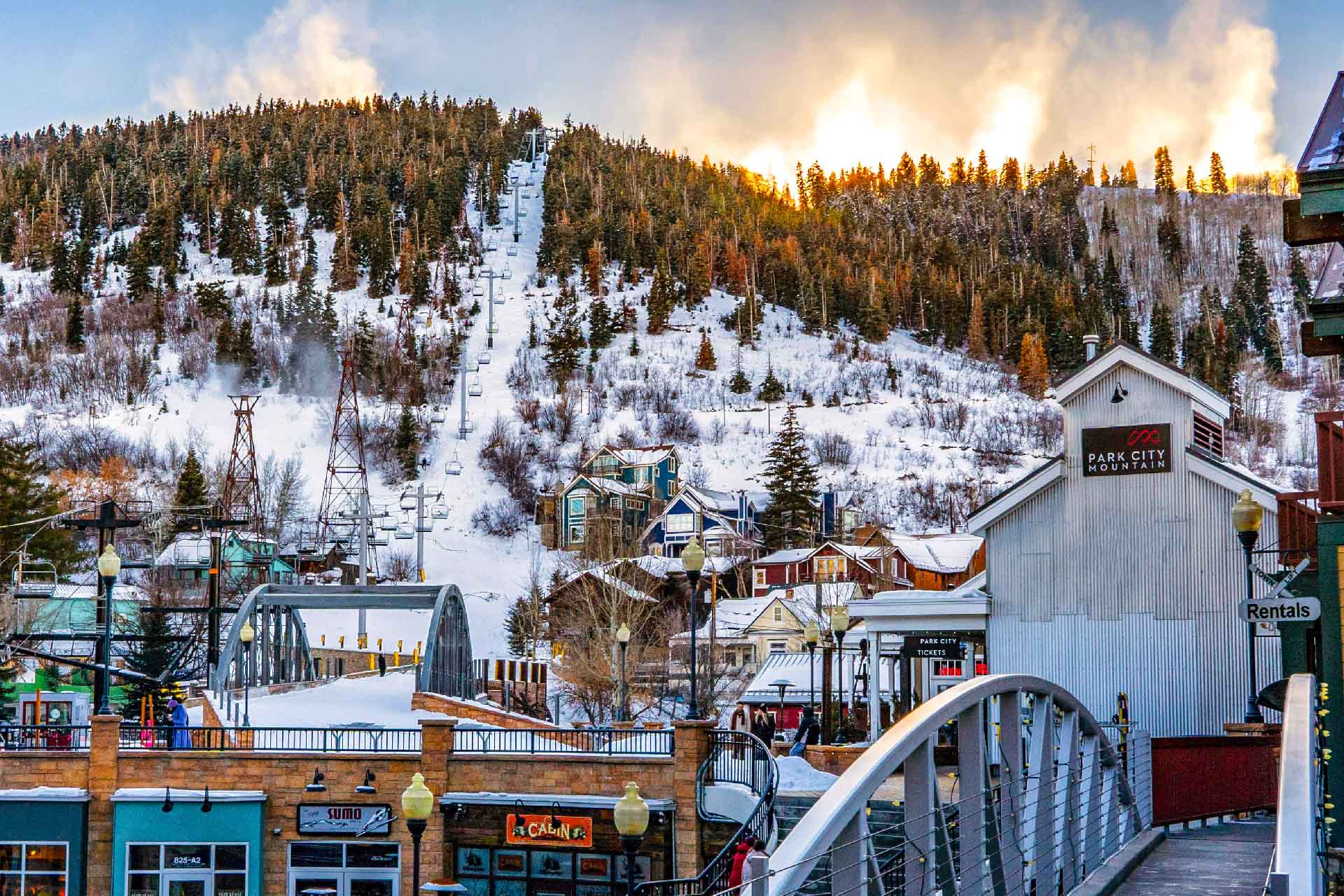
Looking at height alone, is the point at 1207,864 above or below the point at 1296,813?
below

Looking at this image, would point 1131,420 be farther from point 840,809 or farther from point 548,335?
point 548,335

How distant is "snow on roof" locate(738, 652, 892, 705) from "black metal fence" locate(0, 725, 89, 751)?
75.2 ft

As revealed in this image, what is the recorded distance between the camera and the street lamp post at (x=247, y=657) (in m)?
34.5

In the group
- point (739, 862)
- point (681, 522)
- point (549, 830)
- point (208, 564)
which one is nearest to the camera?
point (739, 862)

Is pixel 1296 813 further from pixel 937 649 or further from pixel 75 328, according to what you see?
pixel 75 328

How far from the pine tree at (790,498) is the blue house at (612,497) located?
23.3 ft

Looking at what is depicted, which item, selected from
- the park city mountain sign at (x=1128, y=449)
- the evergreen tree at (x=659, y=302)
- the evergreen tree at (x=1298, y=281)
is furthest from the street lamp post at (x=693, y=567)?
the evergreen tree at (x=1298, y=281)

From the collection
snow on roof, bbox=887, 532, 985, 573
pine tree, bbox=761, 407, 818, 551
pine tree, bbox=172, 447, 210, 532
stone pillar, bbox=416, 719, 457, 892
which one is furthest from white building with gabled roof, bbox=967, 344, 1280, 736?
pine tree, bbox=172, 447, 210, 532

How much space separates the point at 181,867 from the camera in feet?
88.0

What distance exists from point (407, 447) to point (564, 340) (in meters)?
23.4

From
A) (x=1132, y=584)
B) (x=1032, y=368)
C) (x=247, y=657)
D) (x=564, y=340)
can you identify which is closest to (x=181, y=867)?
(x=247, y=657)

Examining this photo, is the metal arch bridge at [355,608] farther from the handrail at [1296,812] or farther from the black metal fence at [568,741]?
the handrail at [1296,812]

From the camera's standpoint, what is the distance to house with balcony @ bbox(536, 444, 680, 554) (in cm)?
8644

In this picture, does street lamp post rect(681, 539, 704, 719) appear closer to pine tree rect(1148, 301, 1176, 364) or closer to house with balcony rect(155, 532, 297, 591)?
house with balcony rect(155, 532, 297, 591)
